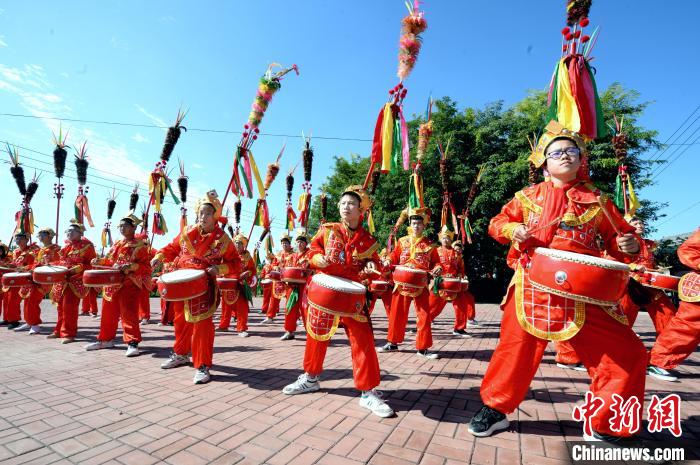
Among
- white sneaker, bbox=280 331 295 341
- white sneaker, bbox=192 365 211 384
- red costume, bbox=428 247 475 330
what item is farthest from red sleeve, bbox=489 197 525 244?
white sneaker, bbox=280 331 295 341

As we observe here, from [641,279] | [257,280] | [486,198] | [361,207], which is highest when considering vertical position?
[486,198]

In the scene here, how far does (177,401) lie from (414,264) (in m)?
3.82

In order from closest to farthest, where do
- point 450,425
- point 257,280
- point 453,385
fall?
point 450,425, point 453,385, point 257,280

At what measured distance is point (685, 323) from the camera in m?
4.12

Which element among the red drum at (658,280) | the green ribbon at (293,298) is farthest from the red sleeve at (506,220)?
the green ribbon at (293,298)

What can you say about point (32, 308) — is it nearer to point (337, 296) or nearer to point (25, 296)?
point (25, 296)

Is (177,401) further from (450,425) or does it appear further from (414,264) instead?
(414,264)

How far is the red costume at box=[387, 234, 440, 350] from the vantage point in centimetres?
521

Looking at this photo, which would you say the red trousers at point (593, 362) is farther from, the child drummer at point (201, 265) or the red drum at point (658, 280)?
the child drummer at point (201, 265)

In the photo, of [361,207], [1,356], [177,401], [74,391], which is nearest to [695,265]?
[361,207]

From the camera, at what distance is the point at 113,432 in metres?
2.57

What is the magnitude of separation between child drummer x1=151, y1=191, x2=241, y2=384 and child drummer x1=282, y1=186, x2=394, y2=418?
4.19ft

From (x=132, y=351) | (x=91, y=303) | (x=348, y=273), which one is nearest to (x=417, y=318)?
(x=348, y=273)

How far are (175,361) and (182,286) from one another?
152 centimetres
